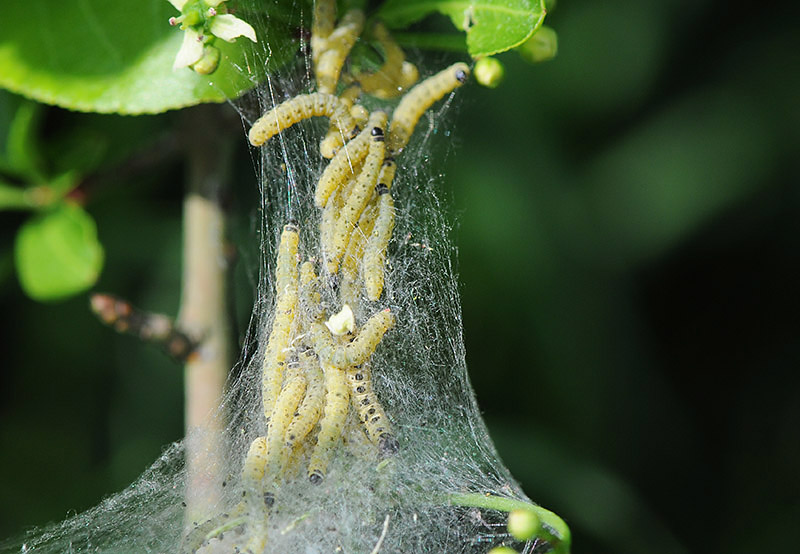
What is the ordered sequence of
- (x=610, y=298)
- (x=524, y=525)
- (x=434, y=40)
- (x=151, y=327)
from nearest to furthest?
(x=524, y=525) < (x=434, y=40) < (x=151, y=327) < (x=610, y=298)

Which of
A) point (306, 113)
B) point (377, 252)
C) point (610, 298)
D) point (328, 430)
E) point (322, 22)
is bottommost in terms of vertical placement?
point (328, 430)

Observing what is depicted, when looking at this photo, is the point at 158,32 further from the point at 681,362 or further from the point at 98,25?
the point at 681,362

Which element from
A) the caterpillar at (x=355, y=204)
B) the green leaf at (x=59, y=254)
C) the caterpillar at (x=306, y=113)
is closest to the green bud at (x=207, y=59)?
the caterpillar at (x=306, y=113)

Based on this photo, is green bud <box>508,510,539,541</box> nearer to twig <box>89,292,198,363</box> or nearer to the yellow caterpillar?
the yellow caterpillar

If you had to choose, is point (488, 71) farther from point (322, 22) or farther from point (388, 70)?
point (322, 22)

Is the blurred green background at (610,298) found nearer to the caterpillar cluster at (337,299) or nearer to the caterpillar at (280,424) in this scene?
the caterpillar cluster at (337,299)

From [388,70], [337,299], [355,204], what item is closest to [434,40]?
[388,70]
